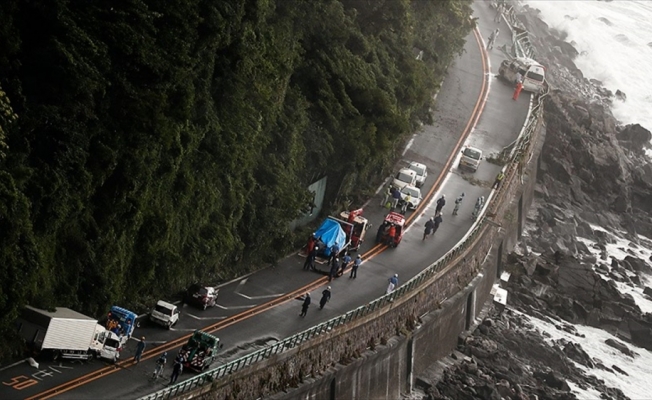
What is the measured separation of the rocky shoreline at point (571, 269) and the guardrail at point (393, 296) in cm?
460

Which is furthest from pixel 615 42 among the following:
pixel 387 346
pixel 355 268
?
pixel 387 346

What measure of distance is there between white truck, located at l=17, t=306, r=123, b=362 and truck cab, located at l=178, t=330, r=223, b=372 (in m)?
3.50

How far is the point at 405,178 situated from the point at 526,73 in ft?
87.3

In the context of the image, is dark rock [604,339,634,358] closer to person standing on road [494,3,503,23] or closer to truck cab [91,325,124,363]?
truck cab [91,325,124,363]

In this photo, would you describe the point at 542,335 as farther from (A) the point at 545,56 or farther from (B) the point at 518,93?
(A) the point at 545,56

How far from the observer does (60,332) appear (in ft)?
148

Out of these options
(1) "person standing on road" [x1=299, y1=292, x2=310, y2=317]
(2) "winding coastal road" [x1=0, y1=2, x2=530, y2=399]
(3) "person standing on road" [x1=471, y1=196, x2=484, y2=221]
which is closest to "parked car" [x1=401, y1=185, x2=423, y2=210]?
(2) "winding coastal road" [x1=0, y1=2, x2=530, y2=399]

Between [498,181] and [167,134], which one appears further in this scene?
[498,181]

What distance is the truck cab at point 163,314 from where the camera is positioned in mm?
51438

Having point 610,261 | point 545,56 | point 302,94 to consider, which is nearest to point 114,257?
point 302,94

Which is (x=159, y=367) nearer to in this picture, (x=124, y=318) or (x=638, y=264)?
(x=124, y=318)

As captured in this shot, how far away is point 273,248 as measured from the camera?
2468 inches

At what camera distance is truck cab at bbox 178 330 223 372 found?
4828 cm

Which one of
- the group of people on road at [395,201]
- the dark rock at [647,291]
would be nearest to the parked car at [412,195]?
the group of people on road at [395,201]
